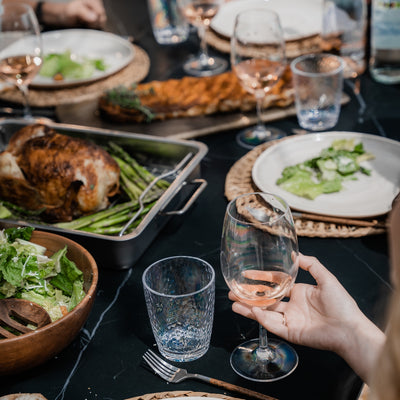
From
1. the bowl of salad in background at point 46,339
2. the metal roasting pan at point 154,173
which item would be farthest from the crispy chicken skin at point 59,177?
the bowl of salad in background at point 46,339

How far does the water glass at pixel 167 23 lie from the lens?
279 centimetres

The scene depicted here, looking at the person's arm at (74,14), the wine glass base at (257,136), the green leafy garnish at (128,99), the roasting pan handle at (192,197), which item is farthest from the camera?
the person's arm at (74,14)

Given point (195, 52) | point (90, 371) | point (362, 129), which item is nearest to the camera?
point (90, 371)

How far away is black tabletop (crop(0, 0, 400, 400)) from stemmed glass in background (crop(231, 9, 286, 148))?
0.31 metres

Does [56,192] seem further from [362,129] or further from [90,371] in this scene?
[362,129]

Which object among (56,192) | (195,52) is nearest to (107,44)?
(195,52)

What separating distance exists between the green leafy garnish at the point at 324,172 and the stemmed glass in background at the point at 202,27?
90 cm

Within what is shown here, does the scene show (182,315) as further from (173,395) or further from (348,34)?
(348,34)

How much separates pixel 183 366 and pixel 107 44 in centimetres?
196

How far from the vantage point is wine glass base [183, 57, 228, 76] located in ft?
8.37

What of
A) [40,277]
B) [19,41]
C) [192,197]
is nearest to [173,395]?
[40,277]

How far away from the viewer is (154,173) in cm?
188

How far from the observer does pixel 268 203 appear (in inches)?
45.9

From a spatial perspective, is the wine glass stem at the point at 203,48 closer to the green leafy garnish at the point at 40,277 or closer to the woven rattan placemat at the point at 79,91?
the woven rattan placemat at the point at 79,91
